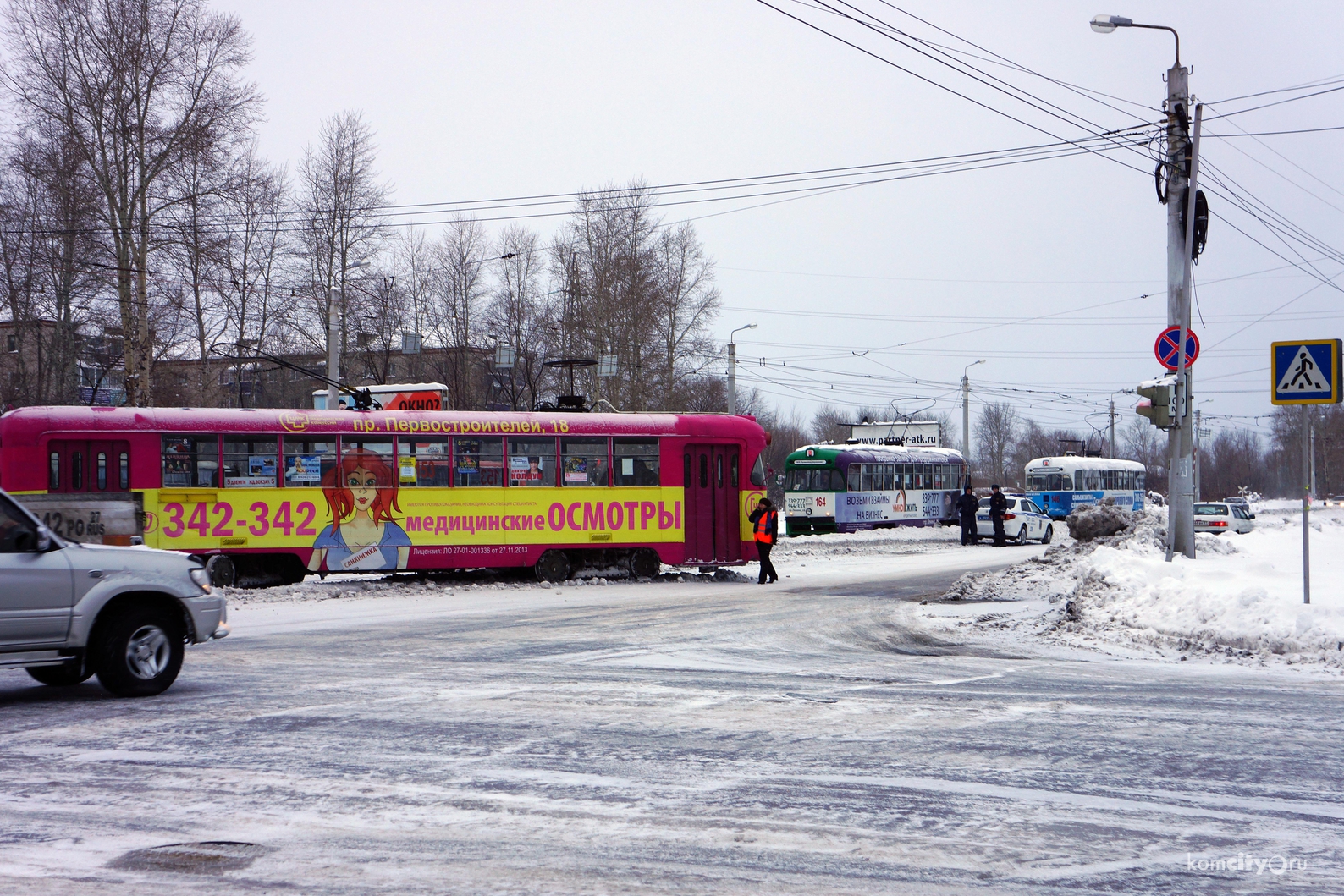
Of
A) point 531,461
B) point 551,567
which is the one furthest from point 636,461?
point 551,567

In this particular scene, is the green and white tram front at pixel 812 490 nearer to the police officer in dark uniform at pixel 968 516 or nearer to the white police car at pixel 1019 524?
the white police car at pixel 1019 524

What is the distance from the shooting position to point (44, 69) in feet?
93.3

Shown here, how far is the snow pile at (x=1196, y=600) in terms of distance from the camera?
11422 mm

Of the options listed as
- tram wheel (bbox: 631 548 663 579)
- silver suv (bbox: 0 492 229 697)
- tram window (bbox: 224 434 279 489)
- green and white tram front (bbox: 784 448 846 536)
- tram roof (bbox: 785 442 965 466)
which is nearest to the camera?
silver suv (bbox: 0 492 229 697)

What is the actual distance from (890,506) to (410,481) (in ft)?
85.4

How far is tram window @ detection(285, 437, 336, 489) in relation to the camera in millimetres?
19938

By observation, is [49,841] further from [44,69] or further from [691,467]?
[44,69]

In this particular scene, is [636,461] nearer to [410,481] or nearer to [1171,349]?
[410,481]

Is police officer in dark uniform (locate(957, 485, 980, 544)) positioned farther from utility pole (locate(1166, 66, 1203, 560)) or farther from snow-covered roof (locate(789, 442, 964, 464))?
utility pole (locate(1166, 66, 1203, 560))

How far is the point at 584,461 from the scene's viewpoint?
2203 cm

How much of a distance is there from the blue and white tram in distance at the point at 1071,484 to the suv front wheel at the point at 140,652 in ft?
164

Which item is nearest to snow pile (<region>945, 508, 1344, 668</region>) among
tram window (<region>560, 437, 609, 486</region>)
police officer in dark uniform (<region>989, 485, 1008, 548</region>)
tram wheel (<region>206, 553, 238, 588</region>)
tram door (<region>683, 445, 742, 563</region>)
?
tram door (<region>683, 445, 742, 563</region>)

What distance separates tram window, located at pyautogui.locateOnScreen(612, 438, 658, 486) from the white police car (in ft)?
62.3

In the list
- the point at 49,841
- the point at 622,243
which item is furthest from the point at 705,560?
the point at 622,243
